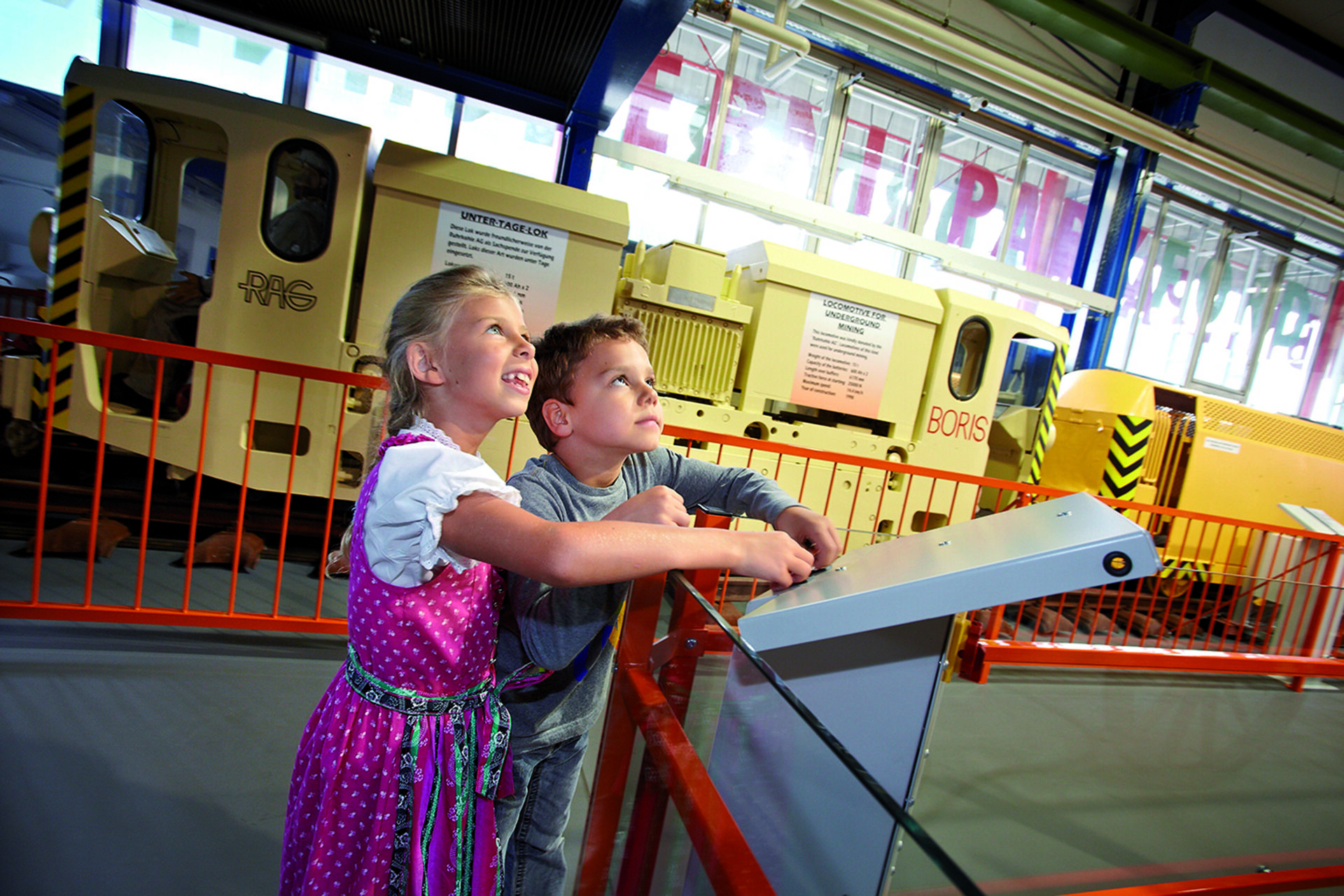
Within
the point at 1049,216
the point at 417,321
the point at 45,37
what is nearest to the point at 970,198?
the point at 1049,216

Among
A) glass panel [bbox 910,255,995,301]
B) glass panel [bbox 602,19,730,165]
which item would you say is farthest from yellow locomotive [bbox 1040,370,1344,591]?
glass panel [bbox 602,19,730,165]

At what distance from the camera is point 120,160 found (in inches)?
129

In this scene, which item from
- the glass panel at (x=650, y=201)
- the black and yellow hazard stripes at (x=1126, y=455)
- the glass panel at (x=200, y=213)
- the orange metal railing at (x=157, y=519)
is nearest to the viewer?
the orange metal railing at (x=157, y=519)

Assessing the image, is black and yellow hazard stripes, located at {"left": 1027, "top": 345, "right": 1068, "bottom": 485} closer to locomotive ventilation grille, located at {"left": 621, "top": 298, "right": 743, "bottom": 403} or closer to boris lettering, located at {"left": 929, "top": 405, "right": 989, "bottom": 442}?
boris lettering, located at {"left": 929, "top": 405, "right": 989, "bottom": 442}

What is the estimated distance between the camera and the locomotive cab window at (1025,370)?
5988mm

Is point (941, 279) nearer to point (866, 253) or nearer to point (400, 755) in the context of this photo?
point (866, 253)

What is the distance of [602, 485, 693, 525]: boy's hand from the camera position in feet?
2.94

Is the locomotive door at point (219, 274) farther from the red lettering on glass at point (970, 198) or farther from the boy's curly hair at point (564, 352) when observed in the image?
the red lettering on glass at point (970, 198)

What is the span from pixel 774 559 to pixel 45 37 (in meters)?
6.70

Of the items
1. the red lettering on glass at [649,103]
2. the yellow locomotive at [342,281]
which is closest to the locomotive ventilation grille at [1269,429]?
the yellow locomotive at [342,281]

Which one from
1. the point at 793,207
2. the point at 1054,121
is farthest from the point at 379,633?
the point at 1054,121

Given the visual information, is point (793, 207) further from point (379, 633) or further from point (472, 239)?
point (379, 633)

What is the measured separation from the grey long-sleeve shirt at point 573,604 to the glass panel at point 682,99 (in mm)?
5463

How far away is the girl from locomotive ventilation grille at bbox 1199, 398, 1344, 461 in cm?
643
